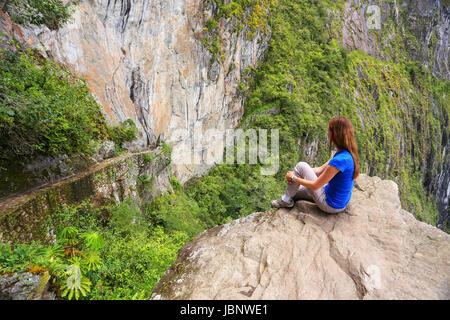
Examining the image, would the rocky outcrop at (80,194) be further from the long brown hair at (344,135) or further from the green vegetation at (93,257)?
the long brown hair at (344,135)

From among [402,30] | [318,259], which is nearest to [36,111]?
[318,259]

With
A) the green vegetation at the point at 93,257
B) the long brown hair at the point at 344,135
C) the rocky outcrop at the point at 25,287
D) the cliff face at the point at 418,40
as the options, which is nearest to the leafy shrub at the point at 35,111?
the green vegetation at the point at 93,257

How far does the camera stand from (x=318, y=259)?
7.68 ft

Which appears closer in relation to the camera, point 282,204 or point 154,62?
point 282,204

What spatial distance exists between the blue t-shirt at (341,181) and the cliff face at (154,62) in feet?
19.3

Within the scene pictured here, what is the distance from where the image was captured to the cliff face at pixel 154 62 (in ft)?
18.4

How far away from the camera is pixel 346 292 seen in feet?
6.30

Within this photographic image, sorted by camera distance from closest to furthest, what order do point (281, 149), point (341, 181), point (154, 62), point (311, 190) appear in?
point (341, 181) → point (311, 190) → point (154, 62) → point (281, 149)

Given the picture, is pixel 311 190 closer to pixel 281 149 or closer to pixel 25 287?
pixel 25 287

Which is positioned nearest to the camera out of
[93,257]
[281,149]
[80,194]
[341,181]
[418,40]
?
[93,257]

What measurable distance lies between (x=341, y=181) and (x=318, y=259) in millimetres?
985

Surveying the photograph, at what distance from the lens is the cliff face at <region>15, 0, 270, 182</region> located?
221 inches

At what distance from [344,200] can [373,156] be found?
20726mm
